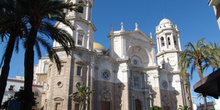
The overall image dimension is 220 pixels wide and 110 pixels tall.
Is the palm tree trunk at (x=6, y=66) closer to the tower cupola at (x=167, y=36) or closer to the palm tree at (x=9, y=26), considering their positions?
the palm tree at (x=9, y=26)

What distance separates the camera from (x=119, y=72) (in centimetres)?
3266

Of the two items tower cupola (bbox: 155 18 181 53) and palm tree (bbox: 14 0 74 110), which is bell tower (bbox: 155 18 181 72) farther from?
palm tree (bbox: 14 0 74 110)

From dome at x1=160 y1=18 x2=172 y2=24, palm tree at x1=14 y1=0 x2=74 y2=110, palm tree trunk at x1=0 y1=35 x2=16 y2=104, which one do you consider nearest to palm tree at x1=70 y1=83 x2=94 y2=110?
palm tree at x1=14 y1=0 x2=74 y2=110

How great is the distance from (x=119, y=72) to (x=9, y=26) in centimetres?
2263

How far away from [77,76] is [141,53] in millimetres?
16968

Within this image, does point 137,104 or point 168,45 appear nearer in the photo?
point 137,104

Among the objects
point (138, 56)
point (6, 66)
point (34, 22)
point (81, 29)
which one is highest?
point (81, 29)

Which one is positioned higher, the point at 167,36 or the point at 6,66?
the point at 167,36

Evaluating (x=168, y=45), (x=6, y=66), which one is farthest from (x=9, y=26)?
(x=168, y=45)

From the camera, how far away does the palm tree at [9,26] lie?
440 inches

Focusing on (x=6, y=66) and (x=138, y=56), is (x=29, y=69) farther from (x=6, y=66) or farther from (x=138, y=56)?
(x=138, y=56)

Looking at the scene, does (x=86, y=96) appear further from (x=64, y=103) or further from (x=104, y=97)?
(x=104, y=97)

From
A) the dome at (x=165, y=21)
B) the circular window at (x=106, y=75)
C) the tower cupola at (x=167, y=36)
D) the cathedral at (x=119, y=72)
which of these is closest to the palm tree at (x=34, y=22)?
the cathedral at (x=119, y=72)

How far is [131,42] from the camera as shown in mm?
36500
